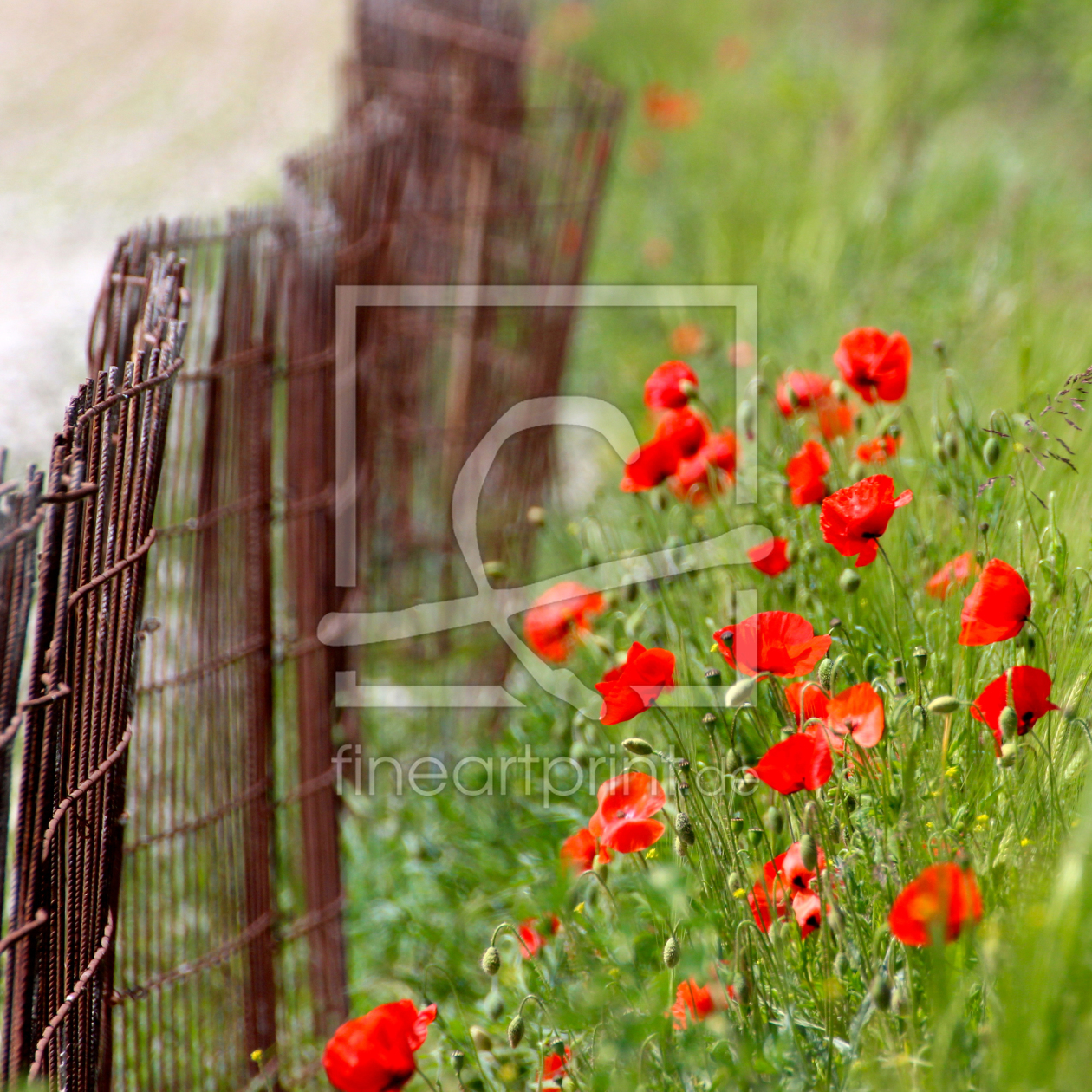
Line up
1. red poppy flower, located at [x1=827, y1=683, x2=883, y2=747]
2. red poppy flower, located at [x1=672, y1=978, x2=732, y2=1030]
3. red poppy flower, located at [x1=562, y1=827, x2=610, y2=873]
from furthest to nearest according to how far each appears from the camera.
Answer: red poppy flower, located at [x1=562, y1=827, x2=610, y2=873] → red poppy flower, located at [x1=827, y1=683, x2=883, y2=747] → red poppy flower, located at [x1=672, y1=978, x2=732, y2=1030]

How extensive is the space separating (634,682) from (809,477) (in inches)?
20.6

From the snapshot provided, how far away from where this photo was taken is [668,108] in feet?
19.2

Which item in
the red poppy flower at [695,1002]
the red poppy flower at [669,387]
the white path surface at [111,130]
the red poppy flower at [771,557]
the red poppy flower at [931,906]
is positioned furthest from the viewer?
the white path surface at [111,130]

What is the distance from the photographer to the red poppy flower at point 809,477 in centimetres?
169

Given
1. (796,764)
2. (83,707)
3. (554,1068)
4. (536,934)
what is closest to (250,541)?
(83,707)

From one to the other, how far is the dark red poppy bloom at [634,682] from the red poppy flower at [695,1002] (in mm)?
329

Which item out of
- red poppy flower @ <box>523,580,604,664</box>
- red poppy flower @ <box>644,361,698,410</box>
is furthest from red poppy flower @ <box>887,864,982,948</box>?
red poppy flower @ <box>644,361,698,410</box>

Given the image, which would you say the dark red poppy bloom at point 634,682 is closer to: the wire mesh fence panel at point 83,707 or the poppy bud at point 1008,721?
the poppy bud at point 1008,721

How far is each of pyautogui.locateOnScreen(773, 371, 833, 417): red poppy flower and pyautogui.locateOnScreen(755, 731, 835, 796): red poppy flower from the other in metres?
0.89

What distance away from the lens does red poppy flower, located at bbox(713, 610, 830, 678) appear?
1338 mm

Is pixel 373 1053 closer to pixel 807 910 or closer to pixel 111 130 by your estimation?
pixel 807 910

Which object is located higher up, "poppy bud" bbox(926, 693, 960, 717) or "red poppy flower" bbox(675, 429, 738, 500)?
"red poppy flower" bbox(675, 429, 738, 500)

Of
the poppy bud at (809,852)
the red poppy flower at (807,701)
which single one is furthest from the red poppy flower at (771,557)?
the poppy bud at (809,852)

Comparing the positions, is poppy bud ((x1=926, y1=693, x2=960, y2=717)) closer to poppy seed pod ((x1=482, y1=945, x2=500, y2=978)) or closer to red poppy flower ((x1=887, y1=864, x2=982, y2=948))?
red poppy flower ((x1=887, y1=864, x2=982, y2=948))
